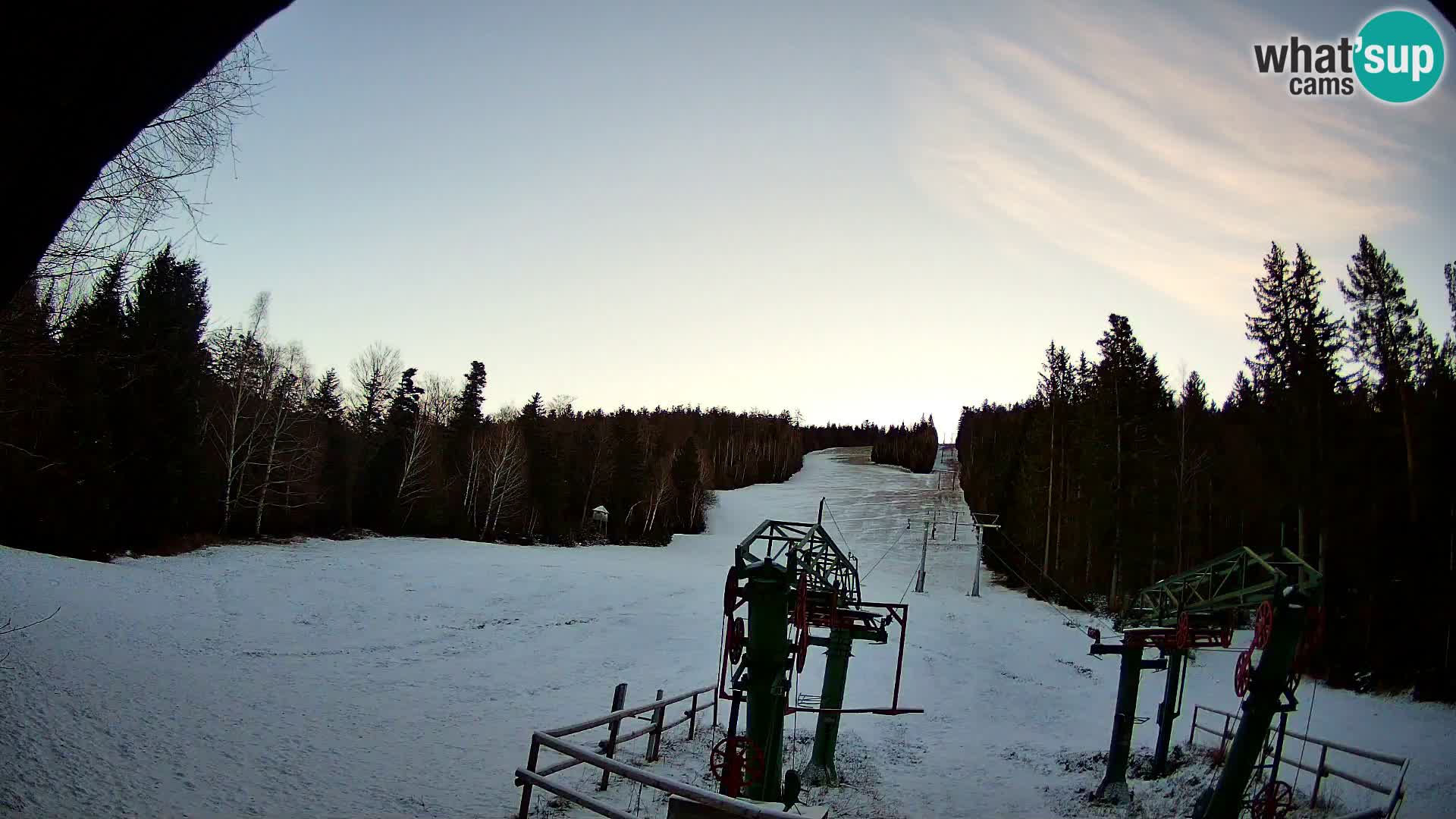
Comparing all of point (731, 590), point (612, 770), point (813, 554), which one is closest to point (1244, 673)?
point (813, 554)

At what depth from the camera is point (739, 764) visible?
11.2 metres

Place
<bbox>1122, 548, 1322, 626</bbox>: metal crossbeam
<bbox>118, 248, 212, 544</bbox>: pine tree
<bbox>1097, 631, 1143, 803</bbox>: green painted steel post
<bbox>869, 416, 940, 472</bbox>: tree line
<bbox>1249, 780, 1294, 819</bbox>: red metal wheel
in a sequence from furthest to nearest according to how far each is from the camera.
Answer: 1. <bbox>869, 416, 940, 472</bbox>: tree line
2. <bbox>118, 248, 212, 544</bbox>: pine tree
3. <bbox>1097, 631, 1143, 803</bbox>: green painted steel post
4. <bbox>1122, 548, 1322, 626</bbox>: metal crossbeam
5. <bbox>1249, 780, 1294, 819</bbox>: red metal wheel

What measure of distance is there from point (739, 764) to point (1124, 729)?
9470 millimetres

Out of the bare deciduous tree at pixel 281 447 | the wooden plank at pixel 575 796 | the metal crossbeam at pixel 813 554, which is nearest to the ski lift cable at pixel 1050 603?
the metal crossbeam at pixel 813 554

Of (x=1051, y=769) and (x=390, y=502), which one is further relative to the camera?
(x=390, y=502)

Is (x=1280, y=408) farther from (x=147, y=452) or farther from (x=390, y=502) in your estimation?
(x=390, y=502)

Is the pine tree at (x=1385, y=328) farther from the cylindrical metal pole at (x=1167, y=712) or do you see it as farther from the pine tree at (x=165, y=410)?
the pine tree at (x=165, y=410)

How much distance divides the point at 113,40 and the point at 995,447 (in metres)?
74.7

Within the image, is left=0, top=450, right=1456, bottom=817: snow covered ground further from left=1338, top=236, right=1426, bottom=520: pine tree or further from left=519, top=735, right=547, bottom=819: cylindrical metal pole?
left=1338, top=236, right=1426, bottom=520: pine tree

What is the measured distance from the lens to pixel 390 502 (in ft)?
162

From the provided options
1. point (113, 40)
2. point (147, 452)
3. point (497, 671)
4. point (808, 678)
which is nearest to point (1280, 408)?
point (808, 678)

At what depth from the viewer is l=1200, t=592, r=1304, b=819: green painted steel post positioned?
11.0m

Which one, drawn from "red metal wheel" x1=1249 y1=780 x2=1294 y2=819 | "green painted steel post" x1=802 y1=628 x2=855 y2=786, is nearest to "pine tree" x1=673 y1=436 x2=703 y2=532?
"green painted steel post" x1=802 y1=628 x2=855 y2=786

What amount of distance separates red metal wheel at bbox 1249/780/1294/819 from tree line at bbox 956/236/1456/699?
14.5ft
